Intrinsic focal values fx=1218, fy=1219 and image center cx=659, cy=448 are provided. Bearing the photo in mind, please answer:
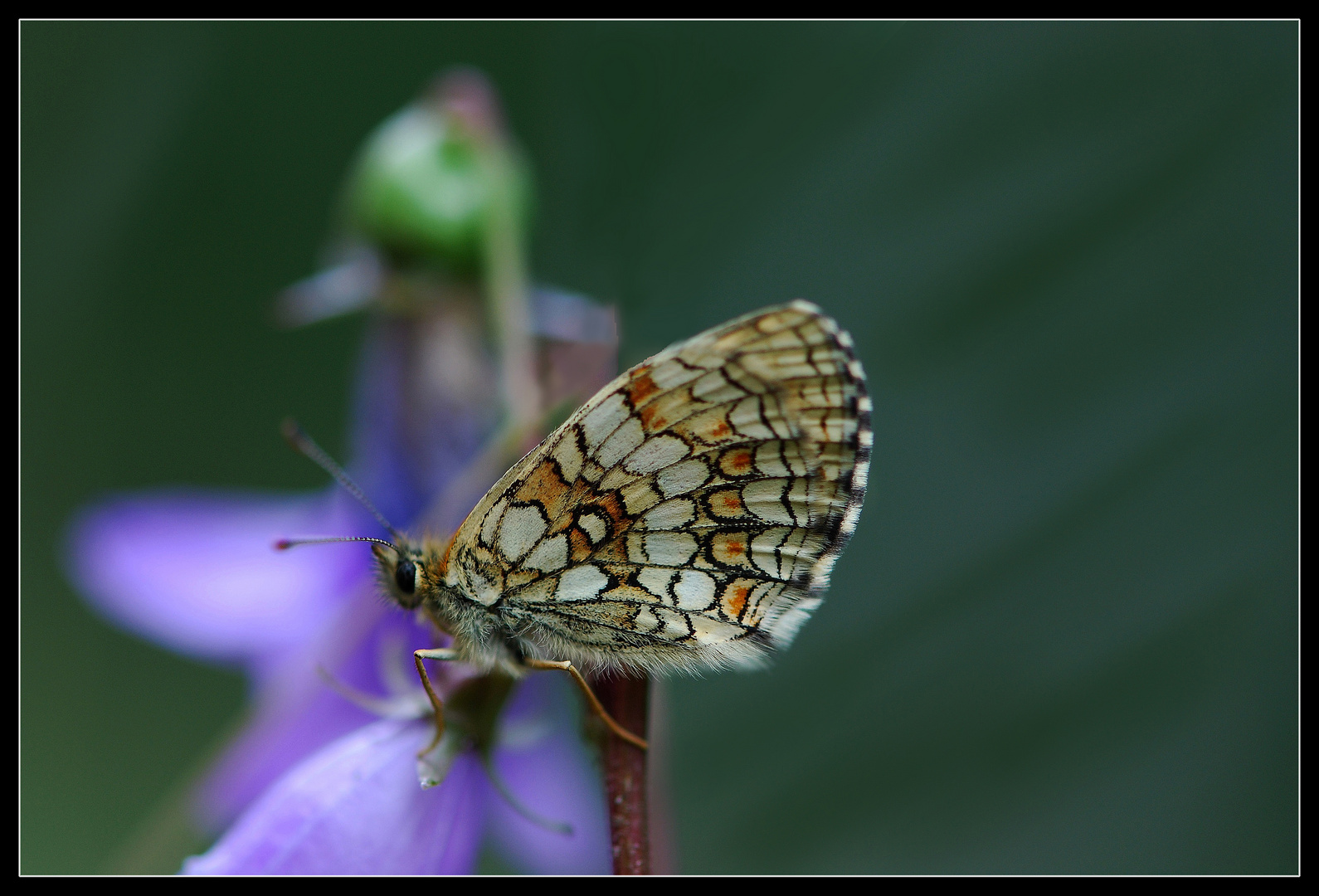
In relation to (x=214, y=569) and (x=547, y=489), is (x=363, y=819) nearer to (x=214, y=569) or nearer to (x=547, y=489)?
(x=547, y=489)

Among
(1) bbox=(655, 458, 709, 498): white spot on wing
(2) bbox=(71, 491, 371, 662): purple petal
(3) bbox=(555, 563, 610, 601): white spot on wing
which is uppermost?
(1) bbox=(655, 458, 709, 498): white spot on wing

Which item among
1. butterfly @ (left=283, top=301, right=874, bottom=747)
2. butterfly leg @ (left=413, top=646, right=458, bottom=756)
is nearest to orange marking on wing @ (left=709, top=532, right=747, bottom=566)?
butterfly @ (left=283, top=301, right=874, bottom=747)

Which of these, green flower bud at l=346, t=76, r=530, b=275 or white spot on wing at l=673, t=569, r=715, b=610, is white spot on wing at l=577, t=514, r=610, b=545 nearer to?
white spot on wing at l=673, t=569, r=715, b=610

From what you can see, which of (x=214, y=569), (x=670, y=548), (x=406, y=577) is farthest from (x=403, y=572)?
(x=214, y=569)

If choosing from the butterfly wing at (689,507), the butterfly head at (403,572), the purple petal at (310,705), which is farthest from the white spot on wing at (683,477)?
the purple petal at (310,705)

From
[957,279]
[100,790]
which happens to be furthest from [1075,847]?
[100,790]

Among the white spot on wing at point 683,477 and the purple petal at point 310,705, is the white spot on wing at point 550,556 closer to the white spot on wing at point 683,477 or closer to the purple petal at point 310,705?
the white spot on wing at point 683,477
